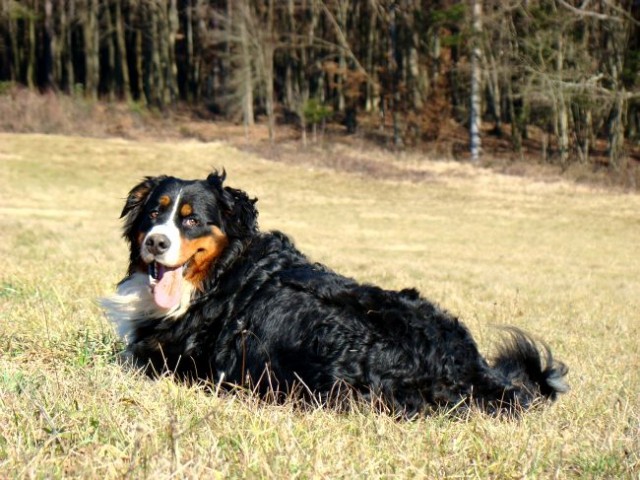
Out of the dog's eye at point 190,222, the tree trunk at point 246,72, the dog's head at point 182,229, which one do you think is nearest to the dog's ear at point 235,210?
the dog's head at point 182,229

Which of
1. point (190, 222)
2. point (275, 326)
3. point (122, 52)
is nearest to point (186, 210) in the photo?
point (190, 222)

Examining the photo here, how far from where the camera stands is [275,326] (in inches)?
166

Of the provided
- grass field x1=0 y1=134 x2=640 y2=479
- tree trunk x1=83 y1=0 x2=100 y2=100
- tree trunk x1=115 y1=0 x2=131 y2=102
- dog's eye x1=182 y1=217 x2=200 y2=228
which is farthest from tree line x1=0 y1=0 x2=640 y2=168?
dog's eye x1=182 y1=217 x2=200 y2=228

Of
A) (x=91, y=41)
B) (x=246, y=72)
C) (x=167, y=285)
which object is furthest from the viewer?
(x=91, y=41)

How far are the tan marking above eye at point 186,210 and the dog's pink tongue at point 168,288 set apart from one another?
0.30 metres

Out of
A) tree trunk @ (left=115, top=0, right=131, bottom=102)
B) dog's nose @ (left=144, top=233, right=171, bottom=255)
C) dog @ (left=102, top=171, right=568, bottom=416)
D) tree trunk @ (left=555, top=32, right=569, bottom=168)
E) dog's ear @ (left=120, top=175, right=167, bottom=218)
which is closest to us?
dog @ (left=102, top=171, right=568, bottom=416)

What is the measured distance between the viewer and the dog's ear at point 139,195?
4781mm

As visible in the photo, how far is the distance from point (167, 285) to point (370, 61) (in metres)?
49.5

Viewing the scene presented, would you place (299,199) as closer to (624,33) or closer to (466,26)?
(466,26)

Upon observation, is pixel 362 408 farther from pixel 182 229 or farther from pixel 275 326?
pixel 182 229

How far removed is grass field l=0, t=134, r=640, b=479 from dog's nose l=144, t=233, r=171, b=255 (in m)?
0.66

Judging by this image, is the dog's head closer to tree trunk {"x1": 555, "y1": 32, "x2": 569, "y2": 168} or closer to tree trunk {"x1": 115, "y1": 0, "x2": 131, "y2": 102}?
tree trunk {"x1": 555, "y1": 32, "x2": 569, "y2": 168}

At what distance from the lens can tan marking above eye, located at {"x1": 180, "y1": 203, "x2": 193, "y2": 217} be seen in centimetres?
443

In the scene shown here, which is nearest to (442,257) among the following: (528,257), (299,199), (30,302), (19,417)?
(528,257)
